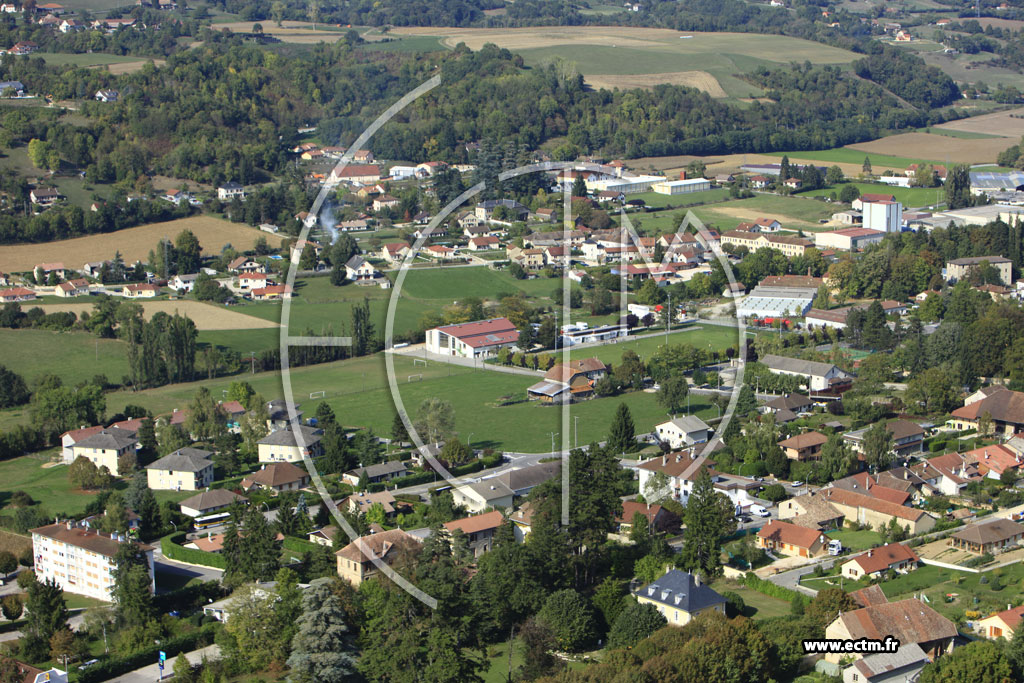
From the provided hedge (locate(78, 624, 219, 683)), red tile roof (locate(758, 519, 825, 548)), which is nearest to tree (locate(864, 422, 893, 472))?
red tile roof (locate(758, 519, 825, 548))

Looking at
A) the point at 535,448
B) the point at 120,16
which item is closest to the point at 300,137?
the point at 120,16

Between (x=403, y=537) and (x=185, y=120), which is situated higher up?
(x=185, y=120)

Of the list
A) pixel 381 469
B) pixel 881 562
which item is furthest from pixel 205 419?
pixel 881 562

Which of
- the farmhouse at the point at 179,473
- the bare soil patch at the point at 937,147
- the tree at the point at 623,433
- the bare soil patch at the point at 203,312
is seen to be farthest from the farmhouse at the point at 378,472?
the bare soil patch at the point at 937,147

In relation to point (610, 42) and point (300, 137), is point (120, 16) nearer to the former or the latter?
point (300, 137)

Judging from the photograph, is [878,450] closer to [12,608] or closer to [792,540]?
[792,540]
